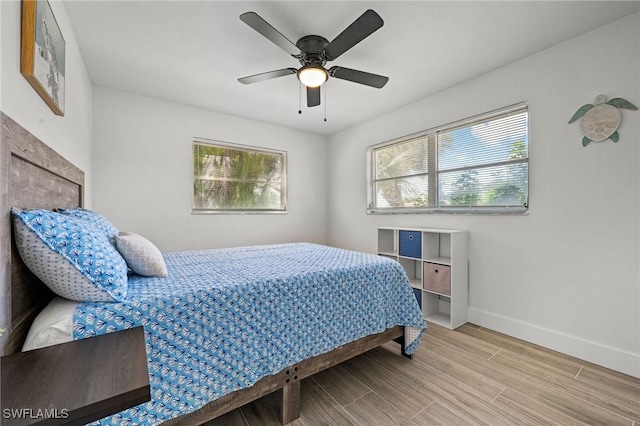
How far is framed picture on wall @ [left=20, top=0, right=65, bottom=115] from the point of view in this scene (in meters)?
1.22

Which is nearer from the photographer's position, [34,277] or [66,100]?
[34,277]

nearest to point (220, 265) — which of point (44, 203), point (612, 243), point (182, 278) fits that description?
point (182, 278)

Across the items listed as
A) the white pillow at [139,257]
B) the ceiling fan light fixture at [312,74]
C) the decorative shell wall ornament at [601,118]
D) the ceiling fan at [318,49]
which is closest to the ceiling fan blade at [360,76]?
the ceiling fan at [318,49]

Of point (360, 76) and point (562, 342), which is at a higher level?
point (360, 76)

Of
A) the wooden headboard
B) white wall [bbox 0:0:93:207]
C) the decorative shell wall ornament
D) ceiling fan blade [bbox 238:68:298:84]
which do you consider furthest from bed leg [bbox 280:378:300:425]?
the decorative shell wall ornament

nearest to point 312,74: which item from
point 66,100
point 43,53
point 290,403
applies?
point 43,53

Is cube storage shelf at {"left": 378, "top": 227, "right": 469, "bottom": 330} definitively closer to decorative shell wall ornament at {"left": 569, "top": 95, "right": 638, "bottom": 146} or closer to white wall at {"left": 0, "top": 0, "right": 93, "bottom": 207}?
decorative shell wall ornament at {"left": 569, "top": 95, "right": 638, "bottom": 146}

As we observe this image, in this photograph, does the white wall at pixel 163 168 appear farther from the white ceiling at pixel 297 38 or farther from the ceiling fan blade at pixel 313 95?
the ceiling fan blade at pixel 313 95

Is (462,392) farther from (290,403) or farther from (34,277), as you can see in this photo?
(34,277)

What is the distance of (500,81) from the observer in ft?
8.93

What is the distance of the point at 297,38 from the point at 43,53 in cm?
160

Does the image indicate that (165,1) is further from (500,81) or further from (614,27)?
(614,27)

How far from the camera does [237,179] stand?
13.3 ft

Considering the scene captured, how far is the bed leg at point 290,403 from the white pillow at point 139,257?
100cm
